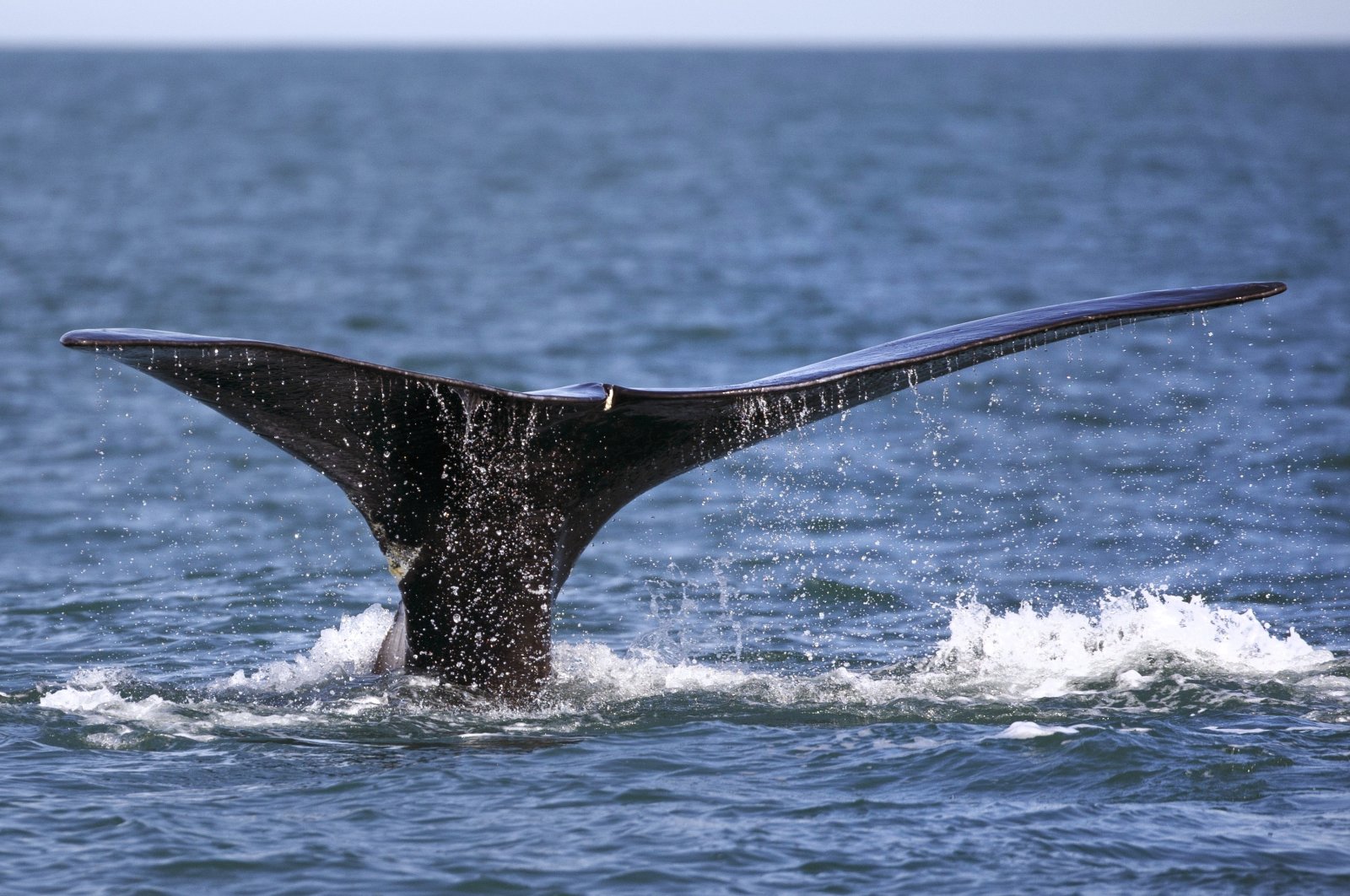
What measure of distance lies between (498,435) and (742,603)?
3890mm

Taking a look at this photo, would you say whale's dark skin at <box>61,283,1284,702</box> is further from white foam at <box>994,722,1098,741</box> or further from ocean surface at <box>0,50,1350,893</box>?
white foam at <box>994,722,1098,741</box>

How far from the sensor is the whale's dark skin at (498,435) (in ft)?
18.5

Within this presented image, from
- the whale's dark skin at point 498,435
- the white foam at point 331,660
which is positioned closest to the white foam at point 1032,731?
the whale's dark skin at point 498,435

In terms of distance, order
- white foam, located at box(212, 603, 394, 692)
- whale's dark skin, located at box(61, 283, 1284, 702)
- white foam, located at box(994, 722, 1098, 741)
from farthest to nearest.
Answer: white foam, located at box(212, 603, 394, 692), white foam, located at box(994, 722, 1098, 741), whale's dark skin, located at box(61, 283, 1284, 702)

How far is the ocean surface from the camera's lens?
570 centimetres

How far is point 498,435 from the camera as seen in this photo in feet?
19.4

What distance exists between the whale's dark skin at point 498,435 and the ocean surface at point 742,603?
16.8 inches

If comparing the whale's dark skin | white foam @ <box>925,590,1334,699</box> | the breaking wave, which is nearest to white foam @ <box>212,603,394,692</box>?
the breaking wave

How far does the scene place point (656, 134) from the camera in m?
70.6

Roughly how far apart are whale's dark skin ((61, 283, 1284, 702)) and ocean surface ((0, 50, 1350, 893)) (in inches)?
16.8

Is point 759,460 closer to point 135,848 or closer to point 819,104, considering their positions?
point 135,848

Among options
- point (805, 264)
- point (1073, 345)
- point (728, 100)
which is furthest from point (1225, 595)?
point (728, 100)

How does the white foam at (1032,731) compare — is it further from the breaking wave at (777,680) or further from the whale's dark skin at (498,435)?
the whale's dark skin at (498,435)

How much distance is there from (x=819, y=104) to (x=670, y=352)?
74067mm
